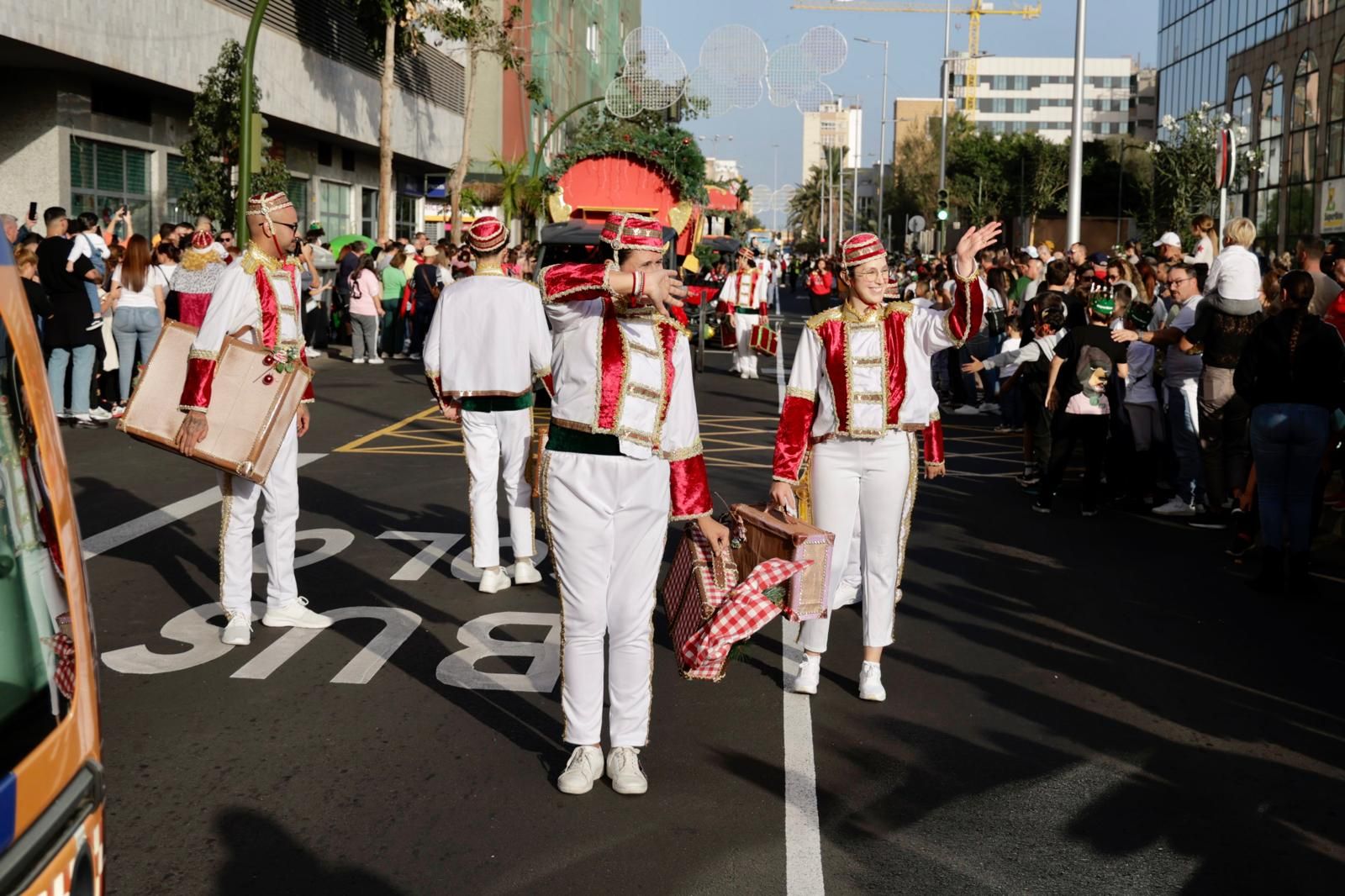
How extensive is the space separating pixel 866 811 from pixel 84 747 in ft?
10.1

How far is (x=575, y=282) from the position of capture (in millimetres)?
5012

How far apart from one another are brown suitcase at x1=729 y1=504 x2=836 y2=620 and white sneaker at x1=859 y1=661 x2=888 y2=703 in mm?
501

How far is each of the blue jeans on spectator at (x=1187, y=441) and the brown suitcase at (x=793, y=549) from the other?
20.1 feet

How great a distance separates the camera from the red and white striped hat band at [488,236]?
8031 millimetres

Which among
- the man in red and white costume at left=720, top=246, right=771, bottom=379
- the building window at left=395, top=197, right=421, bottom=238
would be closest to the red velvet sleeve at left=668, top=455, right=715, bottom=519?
the man in red and white costume at left=720, top=246, right=771, bottom=379

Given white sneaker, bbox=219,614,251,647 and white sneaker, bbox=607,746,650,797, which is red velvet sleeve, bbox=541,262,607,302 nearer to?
white sneaker, bbox=607,746,650,797

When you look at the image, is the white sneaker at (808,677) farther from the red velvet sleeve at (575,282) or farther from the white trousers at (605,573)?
the red velvet sleeve at (575,282)

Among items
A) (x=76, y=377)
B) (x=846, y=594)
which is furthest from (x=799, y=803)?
(x=76, y=377)

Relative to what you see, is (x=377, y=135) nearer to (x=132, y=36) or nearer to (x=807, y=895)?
(x=132, y=36)

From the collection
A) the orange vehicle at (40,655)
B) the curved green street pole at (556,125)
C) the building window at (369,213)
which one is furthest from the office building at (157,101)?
the orange vehicle at (40,655)

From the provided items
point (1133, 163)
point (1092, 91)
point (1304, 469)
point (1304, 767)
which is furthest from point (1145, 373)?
point (1092, 91)

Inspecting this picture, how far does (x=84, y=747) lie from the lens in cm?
266

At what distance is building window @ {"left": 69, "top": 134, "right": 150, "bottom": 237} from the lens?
25.4 m

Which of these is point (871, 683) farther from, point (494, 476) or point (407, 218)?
point (407, 218)
